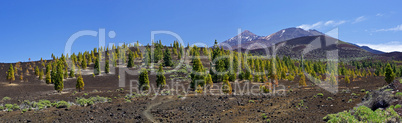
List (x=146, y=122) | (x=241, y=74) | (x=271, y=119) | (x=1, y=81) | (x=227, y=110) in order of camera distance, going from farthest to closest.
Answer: (x=1, y=81) < (x=241, y=74) < (x=227, y=110) < (x=146, y=122) < (x=271, y=119)

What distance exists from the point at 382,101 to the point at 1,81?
101398 mm

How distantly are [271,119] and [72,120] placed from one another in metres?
18.3

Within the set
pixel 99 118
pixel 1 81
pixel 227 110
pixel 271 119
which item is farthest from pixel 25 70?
pixel 271 119

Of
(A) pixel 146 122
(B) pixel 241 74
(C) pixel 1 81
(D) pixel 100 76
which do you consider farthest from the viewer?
(D) pixel 100 76

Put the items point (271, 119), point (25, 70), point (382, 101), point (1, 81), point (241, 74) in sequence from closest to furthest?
1. point (382, 101)
2. point (271, 119)
3. point (241, 74)
4. point (1, 81)
5. point (25, 70)

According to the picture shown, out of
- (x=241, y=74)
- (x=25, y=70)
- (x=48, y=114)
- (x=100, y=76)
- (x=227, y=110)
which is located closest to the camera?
(x=48, y=114)

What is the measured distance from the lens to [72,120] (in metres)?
20.0

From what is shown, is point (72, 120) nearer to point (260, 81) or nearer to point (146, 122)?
point (146, 122)

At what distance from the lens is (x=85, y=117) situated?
2108 centimetres

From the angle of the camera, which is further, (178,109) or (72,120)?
(178,109)

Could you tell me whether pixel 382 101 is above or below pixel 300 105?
above

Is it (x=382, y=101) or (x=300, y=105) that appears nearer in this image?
(x=382, y=101)

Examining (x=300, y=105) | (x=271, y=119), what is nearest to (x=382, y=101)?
(x=300, y=105)

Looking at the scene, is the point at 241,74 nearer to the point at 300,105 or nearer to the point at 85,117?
the point at 300,105
